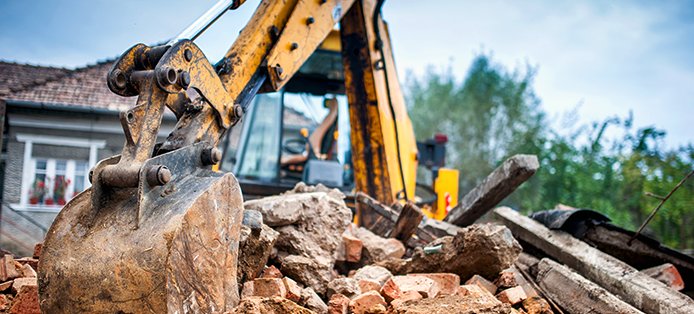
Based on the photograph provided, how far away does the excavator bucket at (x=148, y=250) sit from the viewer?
6.89 ft

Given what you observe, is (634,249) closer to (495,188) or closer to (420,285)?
(495,188)

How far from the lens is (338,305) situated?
8.89 feet

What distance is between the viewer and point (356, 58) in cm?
520

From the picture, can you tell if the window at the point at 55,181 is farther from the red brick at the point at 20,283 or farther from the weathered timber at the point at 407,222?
the red brick at the point at 20,283

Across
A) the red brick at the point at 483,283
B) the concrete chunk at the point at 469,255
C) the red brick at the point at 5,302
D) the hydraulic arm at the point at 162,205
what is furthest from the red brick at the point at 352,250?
the red brick at the point at 5,302

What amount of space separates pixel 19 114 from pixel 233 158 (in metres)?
8.15

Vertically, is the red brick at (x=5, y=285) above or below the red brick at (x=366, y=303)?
below

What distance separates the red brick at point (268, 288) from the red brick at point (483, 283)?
1.05 m

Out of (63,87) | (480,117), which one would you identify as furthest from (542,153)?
(63,87)

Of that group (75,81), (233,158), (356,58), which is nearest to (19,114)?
(75,81)

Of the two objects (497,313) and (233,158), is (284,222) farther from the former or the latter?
(233,158)

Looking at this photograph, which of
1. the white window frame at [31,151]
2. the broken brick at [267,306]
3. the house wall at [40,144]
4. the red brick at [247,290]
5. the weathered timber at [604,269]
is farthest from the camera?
the white window frame at [31,151]

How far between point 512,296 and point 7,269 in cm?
250

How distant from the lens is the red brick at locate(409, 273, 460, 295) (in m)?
3.11
